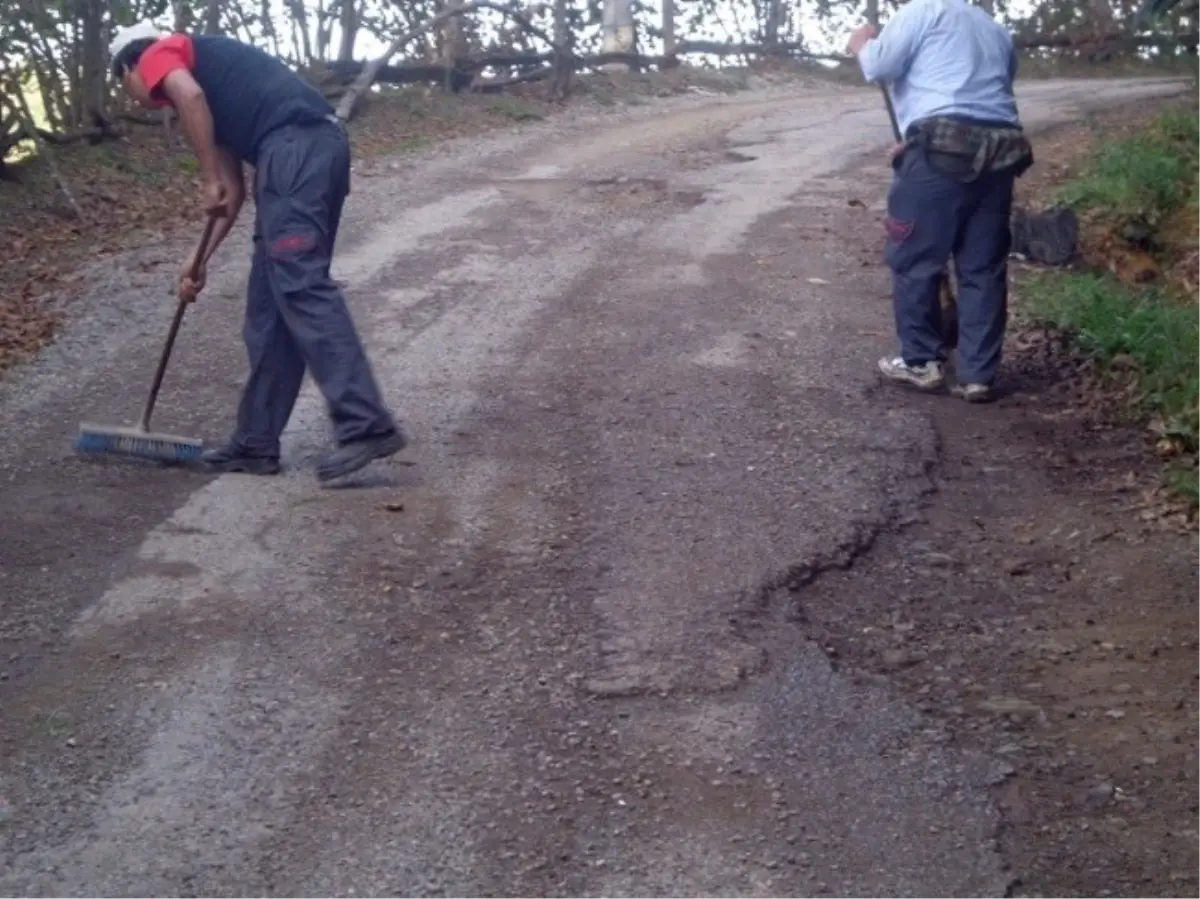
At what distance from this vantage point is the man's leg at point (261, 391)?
628 centimetres

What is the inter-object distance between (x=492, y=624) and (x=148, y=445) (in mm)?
2053

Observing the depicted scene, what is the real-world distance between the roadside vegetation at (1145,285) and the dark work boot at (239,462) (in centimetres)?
324

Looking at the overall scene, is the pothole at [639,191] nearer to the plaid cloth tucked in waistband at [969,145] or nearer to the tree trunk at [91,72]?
the tree trunk at [91,72]

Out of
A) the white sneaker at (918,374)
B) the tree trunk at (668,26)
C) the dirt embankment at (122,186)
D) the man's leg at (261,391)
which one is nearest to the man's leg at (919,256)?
the white sneaker at (918,374)

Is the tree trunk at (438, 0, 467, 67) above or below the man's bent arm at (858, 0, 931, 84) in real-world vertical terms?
below

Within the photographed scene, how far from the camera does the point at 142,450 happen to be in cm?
638

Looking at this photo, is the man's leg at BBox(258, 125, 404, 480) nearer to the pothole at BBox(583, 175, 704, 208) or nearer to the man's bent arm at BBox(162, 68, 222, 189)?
the man's bent arm at BBox(162, 68, 222, 189)

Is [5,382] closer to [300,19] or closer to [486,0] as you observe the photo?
[300,19]

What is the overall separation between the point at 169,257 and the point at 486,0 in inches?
329

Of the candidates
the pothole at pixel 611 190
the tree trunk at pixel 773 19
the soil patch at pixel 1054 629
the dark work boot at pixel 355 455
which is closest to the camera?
the soil patch at pixel 1054 629

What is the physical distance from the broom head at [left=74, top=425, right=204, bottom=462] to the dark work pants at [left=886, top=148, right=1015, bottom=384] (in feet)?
9.79

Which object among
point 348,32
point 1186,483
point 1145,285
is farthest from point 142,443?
point 348,32

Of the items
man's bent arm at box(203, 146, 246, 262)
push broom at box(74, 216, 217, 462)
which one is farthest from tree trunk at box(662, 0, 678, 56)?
push broom at box(74, 216, 217, 462)

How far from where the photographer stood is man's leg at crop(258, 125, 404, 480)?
6.04 meters
